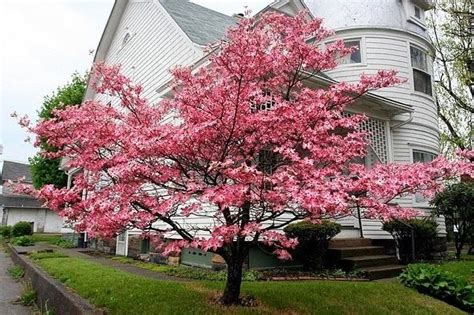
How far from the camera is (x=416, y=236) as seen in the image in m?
9.48

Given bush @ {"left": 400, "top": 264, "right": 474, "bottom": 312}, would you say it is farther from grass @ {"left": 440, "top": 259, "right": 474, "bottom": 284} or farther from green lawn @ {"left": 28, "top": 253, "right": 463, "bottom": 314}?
grass @ {"left": 440, "top": 259, "right": 474, "bottom": 284}

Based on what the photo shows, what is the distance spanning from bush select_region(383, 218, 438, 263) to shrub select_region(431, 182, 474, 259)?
86 centimetres

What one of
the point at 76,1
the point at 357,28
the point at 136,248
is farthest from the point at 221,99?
the point at 357,28

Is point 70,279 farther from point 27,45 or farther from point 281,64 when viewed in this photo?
point 27,45

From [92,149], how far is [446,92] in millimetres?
18414

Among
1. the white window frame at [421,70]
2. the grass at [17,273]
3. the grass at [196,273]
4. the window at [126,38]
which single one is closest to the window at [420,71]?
the white window frame at [421,70]

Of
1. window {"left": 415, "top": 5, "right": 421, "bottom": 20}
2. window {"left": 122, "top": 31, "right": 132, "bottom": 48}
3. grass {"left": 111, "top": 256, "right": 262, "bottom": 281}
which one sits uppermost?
window {"left": 415, "top": 5, "right": 421, "bottom": 20}

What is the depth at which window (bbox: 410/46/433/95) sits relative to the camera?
12.8 meters

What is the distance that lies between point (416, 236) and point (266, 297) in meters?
5.72

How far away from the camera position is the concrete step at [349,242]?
28.8 ft

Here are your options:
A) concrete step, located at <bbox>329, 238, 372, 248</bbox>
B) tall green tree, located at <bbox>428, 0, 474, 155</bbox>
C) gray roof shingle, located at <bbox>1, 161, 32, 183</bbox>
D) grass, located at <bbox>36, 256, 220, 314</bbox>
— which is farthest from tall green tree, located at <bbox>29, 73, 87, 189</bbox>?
gray roof shingle, located at <bbox>1, 161, 32, 183</bbox>

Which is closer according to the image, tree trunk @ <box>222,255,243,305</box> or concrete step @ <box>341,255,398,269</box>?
Result: tree trunk @ <box>222,255,243,305</box>

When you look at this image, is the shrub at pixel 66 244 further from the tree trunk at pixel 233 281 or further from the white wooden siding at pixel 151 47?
the tree trunk at pixel 233 281

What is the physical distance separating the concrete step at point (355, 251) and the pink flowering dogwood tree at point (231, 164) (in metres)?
3.59
